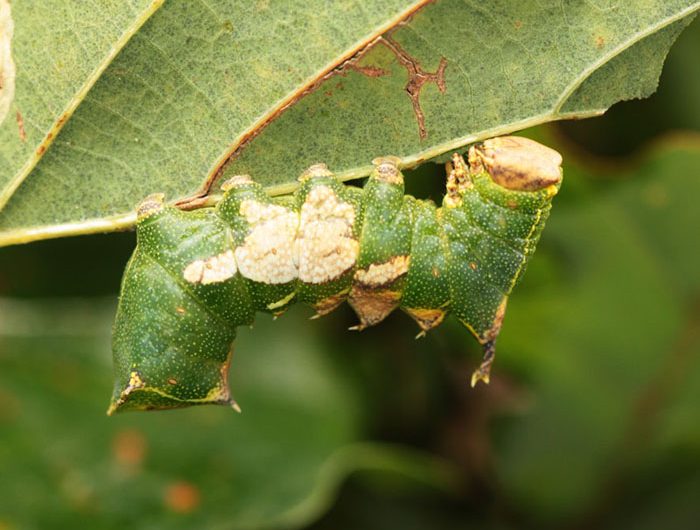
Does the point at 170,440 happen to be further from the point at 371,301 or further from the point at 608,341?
the point at 608,341

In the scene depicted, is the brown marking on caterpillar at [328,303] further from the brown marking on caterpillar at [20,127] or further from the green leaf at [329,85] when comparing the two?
the brown marking on caterpillar at [20,127]

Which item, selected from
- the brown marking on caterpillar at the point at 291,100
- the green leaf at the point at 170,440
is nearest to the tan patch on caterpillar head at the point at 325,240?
the brown marking on caterpillar at the point at 291,100

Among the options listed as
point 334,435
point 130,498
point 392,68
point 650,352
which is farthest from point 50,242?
point 650,352

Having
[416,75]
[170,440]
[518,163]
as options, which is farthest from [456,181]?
[170,440]

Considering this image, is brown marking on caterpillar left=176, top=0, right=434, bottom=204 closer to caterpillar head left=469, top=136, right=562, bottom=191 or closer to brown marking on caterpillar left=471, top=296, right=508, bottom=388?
caterpillar head left=469, top=136, right=562, bottom=191

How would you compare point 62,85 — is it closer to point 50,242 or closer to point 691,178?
point 50,242
